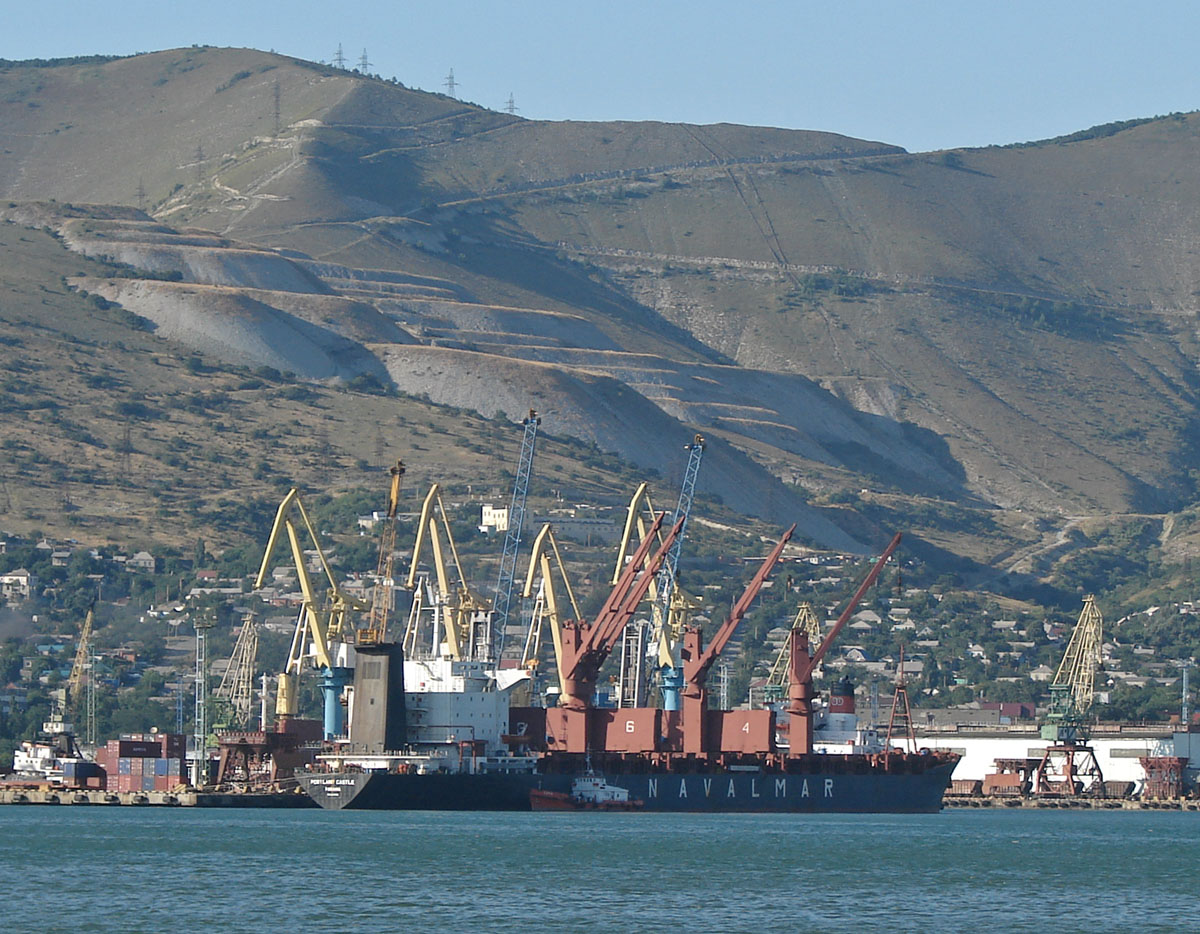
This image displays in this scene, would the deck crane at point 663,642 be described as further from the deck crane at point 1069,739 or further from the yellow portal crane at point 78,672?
the yellow portal crane at point 78,672

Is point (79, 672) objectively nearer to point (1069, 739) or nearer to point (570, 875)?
point (1069, 739)

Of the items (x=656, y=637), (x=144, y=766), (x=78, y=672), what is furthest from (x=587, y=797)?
(x=78, y=672)

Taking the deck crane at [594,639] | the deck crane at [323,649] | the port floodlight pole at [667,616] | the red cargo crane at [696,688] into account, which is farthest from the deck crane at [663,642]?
the deck crane at [323,649]

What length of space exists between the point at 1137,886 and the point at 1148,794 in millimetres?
78915

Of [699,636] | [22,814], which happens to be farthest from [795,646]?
[22,814]

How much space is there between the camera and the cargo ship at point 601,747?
12031 cm

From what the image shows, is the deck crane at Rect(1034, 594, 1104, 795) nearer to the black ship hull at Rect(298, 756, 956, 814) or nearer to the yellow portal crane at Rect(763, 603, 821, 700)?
the yellow portal crane at Rect(763, 603, 821, 700)

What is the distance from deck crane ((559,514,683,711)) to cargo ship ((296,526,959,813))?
0.33ft

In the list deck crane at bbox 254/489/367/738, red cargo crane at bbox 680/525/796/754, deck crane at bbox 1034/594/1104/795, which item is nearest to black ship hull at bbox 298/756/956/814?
red cargo crane at bbox 680/525/796/754

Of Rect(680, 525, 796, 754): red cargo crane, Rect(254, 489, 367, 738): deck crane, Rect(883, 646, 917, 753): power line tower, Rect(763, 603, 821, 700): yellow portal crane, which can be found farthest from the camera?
Rect(883, 646, 917, 753): power line tower

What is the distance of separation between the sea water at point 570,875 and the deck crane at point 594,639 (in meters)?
11.9

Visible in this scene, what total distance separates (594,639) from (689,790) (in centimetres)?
964

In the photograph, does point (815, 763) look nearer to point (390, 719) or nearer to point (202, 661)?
point (390, 719)

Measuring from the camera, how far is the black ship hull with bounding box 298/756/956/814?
120m
